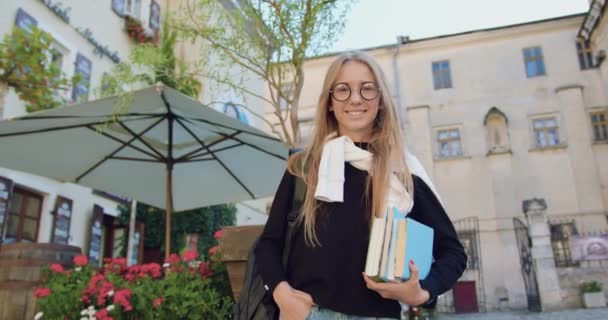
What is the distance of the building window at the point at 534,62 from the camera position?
20.5 m

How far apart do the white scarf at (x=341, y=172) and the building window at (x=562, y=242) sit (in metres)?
17.1

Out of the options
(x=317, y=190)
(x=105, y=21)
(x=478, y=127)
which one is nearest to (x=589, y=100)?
(x=478, y=127)

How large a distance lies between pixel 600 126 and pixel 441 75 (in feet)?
22.0

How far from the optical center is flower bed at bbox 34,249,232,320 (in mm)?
3221

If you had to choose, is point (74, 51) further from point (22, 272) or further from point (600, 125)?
point (600, 125)

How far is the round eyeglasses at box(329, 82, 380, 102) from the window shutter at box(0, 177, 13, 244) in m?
8.31

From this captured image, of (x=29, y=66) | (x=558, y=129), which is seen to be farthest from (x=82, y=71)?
(x=558, y=129)

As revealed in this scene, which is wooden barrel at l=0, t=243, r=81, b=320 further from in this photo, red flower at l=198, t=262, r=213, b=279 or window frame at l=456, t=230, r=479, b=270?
window frame at l=456, t=230, r=479, b=270

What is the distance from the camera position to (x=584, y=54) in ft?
65.0

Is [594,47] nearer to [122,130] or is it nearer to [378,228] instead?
[122,130]

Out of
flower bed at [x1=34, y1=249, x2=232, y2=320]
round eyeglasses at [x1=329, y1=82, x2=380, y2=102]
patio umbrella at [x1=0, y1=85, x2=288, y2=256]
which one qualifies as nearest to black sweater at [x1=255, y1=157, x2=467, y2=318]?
round eyeglasses at [x1=329, y1=82, x2=380, y2=102]

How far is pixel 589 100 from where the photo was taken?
19.6 metres

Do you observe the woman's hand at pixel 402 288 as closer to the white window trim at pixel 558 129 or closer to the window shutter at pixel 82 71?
the window shutter at pixel 82 71

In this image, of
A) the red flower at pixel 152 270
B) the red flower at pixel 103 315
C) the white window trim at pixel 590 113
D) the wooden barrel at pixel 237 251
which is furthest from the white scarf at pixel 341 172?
the white window trim at pixel 590 113
